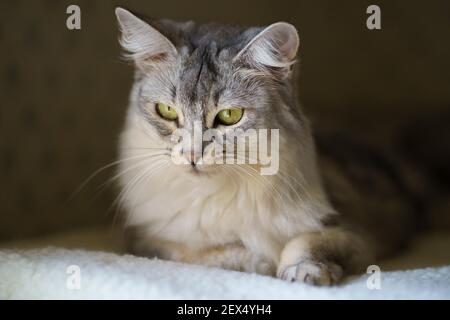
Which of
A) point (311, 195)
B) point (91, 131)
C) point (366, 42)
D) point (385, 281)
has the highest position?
point (366, 42)

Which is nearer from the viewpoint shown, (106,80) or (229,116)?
(229,116)

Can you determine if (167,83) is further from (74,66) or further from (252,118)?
(74,66)

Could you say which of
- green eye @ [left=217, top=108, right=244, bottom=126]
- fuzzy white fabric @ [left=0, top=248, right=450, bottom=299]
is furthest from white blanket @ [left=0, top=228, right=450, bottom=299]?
green eye @ [left=217, top=108, right=244, bottom=126]

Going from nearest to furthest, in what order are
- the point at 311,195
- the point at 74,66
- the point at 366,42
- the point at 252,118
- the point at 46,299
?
1. the point at 46,299
2. the point at 252,118
3. the point at 311,195
4. the point at 74,66
5. the point at 366,42

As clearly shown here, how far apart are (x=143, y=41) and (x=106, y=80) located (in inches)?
31.6

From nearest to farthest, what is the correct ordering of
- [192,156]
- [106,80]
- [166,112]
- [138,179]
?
1. [192,156]
2. [166,112]
3. [138,179]
4. [106,80]

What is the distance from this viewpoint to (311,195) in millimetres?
Answer: 1651

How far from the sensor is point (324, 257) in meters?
1.50

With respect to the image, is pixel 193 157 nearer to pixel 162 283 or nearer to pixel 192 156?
pixel 192 156

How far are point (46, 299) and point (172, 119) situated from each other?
57 centimetres

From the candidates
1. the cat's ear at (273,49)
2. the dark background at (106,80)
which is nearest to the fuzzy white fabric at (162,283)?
the cat's ear at (273,49)

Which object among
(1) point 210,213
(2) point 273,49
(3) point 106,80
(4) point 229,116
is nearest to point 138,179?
(1) point 210,213

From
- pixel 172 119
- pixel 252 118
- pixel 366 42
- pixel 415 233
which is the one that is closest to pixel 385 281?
pixel 252 118

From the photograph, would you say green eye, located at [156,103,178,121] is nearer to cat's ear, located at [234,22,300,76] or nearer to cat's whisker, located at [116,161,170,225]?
cat's whisker, located at [116,161,170,225]
